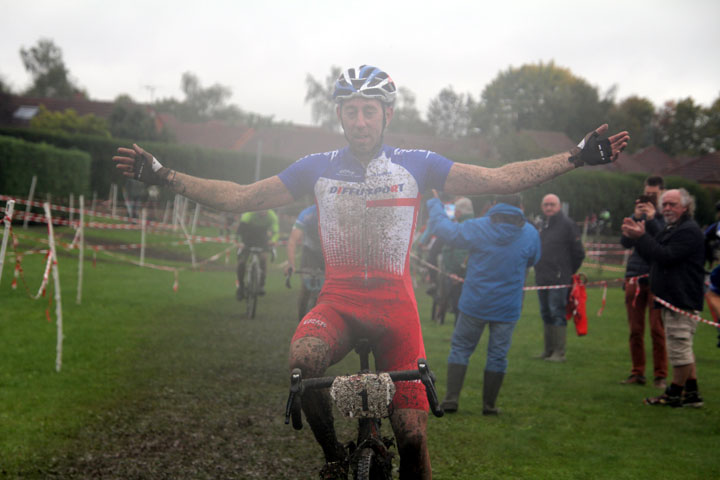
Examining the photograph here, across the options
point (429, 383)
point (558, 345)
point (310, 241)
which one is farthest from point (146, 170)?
point (558, 345)

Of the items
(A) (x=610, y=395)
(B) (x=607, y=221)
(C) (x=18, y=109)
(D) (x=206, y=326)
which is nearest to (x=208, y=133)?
(C) (x=18, y=109)

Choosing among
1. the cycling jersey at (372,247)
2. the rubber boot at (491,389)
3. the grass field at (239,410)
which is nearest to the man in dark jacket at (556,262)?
the grass field at (239,410)

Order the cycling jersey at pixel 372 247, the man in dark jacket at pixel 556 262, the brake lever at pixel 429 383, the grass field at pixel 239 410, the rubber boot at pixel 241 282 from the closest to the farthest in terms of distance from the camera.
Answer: the brake lever at pixel 429 383 < the cycling jersey at pixel 372 247 < the grass field at pixel 239 410 < the man in dark jacket at pixel 556 262 < the rubber boot at pixel 241 282

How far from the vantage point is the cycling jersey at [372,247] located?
359cm

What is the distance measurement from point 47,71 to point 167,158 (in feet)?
212

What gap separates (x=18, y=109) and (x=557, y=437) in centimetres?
7930

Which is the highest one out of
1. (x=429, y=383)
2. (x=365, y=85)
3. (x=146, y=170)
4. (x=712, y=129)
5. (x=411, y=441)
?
(x=712, y=129)

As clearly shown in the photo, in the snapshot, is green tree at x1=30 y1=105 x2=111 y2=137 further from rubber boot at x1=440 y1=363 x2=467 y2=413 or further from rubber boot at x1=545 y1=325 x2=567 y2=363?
rubber boot at x1=440 y1=363 x2=467 y2=413

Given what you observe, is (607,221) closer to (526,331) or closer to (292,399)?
(526,331)

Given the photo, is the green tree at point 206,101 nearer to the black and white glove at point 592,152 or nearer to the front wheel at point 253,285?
the front wheel at point 253,285

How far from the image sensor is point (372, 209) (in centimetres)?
372

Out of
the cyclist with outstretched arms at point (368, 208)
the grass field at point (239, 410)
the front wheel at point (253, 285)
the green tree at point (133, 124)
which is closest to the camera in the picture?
the cyclist with outstretched arms at point (368, 208)

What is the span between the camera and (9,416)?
20.9ft

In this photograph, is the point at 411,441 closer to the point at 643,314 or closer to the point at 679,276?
the point at 679,276
